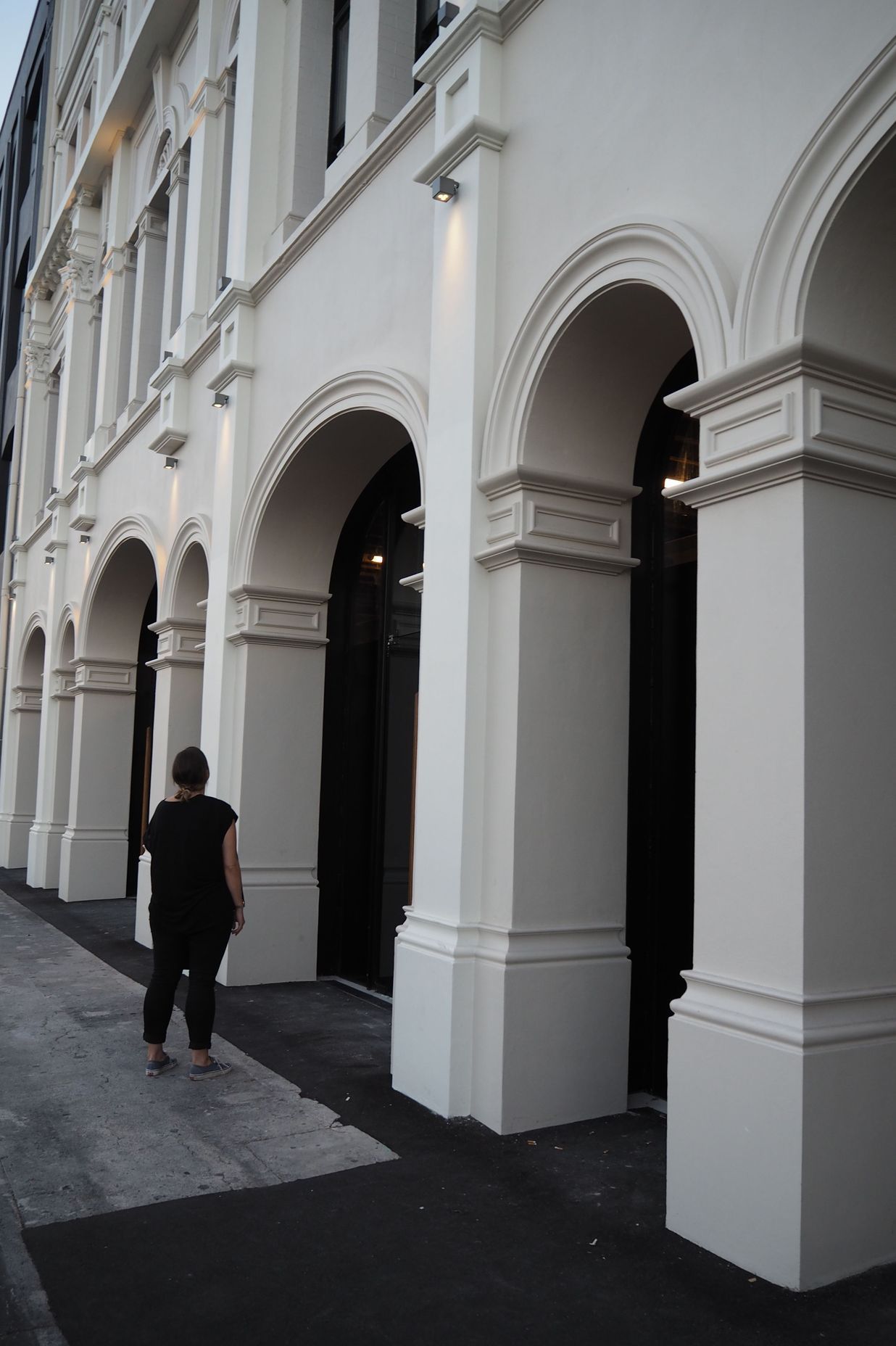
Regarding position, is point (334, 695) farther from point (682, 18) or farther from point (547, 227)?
point (682, 18)

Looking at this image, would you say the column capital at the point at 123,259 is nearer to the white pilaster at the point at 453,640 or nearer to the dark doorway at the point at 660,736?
the white pilaster at the point at 453,640

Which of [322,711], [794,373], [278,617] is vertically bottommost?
[322,711]

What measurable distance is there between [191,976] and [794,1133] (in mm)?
3671

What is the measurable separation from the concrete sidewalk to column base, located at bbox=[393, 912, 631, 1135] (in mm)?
148

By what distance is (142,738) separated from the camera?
1688 centimetres

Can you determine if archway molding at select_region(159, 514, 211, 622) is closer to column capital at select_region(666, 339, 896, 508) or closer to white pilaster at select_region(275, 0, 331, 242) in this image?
white pilaster at select_region(275, 0, 331, 242)

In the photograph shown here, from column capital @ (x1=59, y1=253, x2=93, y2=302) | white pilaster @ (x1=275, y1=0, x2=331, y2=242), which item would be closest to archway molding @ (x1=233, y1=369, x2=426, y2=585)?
white pilaster @ (x1=275, y1=0, x2=331, y2=242)

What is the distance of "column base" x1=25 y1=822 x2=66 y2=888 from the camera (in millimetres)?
16750

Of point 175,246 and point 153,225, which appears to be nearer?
point 175,246

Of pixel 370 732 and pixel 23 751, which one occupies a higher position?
pixel 370 732

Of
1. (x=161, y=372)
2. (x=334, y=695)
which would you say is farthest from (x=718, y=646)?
(x=161, y=372)

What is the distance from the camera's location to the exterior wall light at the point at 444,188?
20.3 feet

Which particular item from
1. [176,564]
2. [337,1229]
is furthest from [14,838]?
[337,1229]

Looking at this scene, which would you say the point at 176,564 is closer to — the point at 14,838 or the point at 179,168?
the point at 179,168
